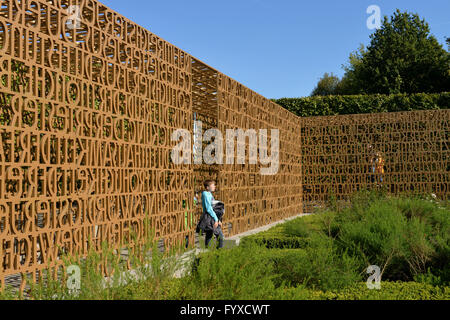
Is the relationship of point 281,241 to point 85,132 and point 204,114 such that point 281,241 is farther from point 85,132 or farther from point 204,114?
point 204,114

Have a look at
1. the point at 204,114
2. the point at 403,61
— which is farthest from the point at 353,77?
the point at 204,114

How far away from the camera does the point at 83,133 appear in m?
5.46

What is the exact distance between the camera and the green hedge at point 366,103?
730 inches

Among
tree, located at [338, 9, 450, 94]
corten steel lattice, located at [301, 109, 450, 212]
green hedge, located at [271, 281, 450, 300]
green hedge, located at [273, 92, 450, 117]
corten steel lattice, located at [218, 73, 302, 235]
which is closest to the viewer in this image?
green hedge, located at [271, 281, 450, 300]

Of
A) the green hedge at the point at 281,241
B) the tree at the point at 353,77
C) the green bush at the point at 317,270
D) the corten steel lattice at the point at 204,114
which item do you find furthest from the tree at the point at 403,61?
the green bush at the point at 317,270

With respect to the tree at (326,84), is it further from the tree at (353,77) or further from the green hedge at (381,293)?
the green hedge at (381,293)

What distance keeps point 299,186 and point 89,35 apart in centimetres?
1145

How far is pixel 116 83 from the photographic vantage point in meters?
6.12

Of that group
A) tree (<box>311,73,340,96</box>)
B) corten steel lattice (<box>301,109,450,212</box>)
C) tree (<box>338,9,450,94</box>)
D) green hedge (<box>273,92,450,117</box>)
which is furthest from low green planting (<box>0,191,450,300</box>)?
tree (<box>311,73,340,96</box>)

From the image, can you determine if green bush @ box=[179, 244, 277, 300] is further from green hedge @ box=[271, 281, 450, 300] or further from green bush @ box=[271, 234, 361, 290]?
green bush @ box=[271, 234, 361, 290]

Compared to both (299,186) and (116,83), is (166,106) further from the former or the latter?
→ (299,186)

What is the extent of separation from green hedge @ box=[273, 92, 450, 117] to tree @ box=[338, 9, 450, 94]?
1064cm

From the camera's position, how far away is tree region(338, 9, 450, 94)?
30.5 meters
